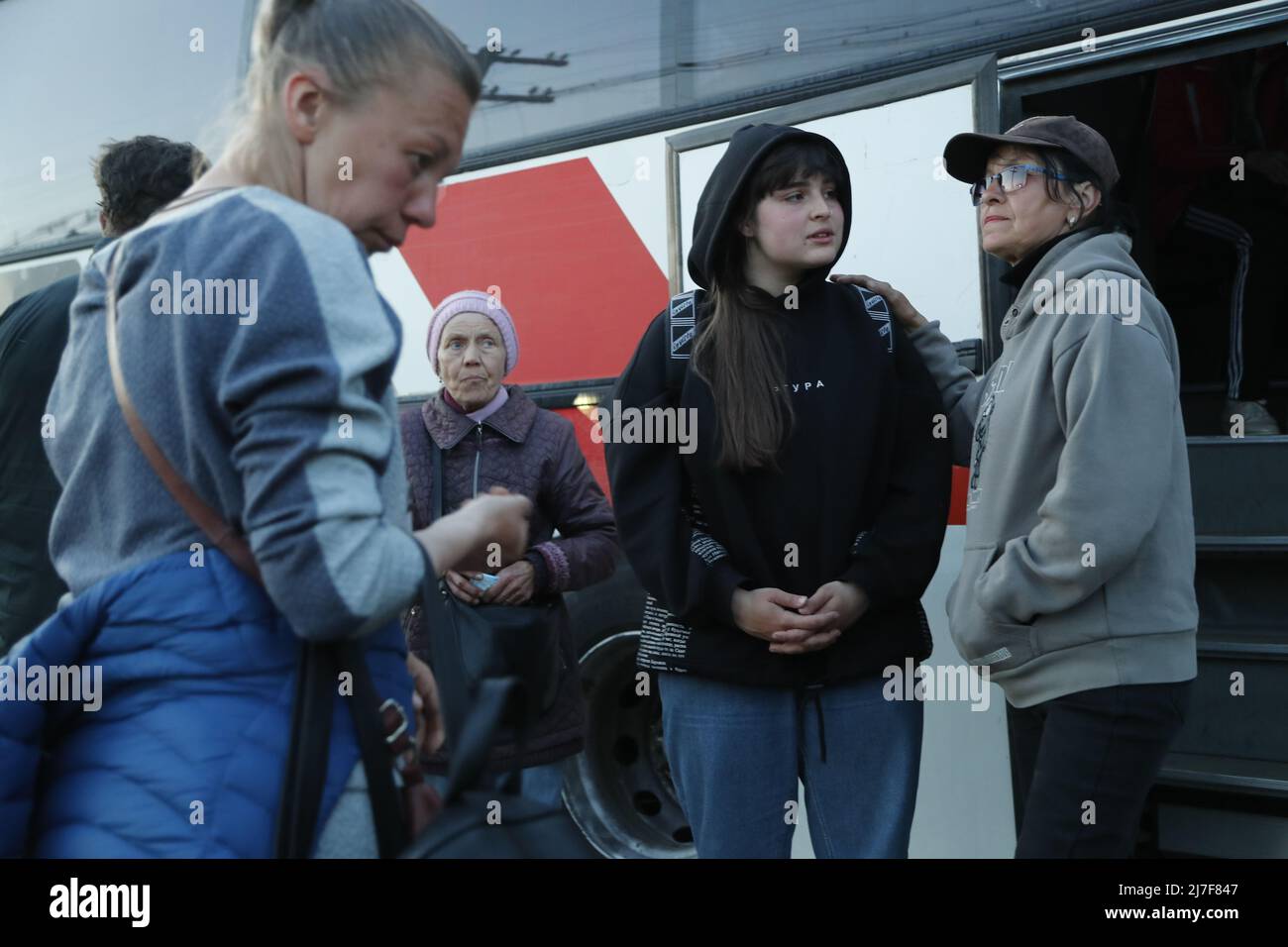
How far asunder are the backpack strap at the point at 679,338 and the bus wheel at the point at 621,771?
1520 millimetres

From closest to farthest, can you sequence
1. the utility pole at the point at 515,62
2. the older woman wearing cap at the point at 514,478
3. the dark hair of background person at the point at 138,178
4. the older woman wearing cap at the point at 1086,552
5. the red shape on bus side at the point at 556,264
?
the older woman wearing cap at the point at 1086,552 → the dark hair of background person at the point at 138,178 → the older woman wearing cap at the point at 514,478 → the red shape on bus side at the point at 556,264 → the utility pole at the point at 515,62

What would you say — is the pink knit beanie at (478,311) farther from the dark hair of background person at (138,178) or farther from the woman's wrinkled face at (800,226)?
the woman's wrinkled face at (800,226)

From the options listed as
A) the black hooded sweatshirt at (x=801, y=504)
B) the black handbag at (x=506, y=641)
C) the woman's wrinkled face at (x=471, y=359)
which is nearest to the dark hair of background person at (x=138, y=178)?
the woman's wrinkled face at (x=471, y=359)

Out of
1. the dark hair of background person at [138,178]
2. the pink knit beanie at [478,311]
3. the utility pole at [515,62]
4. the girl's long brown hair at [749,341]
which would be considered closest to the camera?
the girl's long brown hair at [749,341]

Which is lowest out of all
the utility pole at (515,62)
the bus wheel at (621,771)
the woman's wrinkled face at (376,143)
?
the bus wheel at (621,771)

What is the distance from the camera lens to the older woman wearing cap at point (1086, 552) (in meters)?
2.20

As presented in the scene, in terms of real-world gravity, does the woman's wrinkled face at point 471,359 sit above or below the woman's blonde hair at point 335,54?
below

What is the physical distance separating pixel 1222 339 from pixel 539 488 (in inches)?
121

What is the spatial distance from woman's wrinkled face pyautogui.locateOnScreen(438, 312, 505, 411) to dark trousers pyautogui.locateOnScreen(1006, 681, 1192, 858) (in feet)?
6.08

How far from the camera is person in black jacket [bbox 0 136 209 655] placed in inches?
113

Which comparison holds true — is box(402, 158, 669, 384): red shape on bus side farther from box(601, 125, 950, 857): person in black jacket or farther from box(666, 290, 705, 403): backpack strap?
box(601, 125, 950, 857): person in black jacket

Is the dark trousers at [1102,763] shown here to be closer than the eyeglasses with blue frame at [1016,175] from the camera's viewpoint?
Yes

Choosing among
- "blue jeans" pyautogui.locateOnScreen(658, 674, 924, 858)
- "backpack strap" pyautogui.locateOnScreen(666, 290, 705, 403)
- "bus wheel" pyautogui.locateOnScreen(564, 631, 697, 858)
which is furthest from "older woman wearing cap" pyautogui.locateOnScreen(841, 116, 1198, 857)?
"bus wheel" pyautogui.locateOnScreen(564, 631, 697, 858)
